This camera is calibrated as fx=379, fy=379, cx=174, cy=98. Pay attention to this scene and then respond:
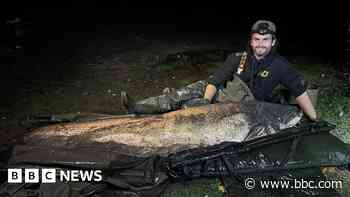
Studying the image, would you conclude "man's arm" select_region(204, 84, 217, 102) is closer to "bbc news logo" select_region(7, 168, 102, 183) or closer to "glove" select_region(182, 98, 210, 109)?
"glove" select_region(182, 98, 210, 109)

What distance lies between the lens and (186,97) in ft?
16.5

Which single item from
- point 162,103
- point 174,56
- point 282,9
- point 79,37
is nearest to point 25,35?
point 79,37

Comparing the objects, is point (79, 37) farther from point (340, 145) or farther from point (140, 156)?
point (340, 145)

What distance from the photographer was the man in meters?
4.44

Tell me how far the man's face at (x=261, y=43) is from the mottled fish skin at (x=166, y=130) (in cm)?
63

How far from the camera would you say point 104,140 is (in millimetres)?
3998

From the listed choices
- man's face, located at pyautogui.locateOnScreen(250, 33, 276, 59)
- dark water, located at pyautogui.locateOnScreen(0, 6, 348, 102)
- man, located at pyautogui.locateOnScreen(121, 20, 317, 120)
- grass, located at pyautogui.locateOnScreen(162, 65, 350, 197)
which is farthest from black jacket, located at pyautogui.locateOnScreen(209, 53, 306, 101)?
dark water, located at pyautogui.locateOnScreen(0, 6, 348, 102)

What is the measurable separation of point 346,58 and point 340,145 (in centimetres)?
417

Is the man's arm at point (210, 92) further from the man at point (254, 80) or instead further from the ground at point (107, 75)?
the ground at point (107, 75)

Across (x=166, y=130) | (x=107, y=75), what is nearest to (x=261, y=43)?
(x=166, y=130)

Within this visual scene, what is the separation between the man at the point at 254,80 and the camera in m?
4.44

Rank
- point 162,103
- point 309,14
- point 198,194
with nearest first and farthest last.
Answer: point 198,194
point 162,103
point 309,14

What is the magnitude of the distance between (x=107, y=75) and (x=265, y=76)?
3.17m

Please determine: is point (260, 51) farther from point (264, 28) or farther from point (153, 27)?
point (153, 27)
